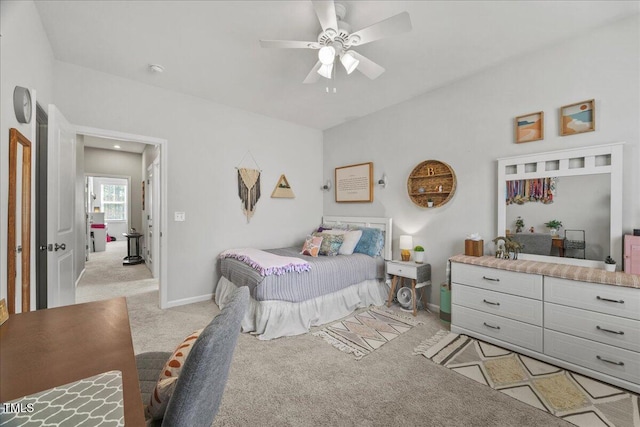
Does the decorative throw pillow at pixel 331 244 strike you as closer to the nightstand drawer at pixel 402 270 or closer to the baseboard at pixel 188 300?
the nightstand drawer at pixel 402 270

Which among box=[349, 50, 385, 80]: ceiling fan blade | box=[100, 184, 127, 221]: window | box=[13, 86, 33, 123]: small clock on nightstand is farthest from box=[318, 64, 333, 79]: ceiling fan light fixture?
box=[100, 184, 127, 221]: window

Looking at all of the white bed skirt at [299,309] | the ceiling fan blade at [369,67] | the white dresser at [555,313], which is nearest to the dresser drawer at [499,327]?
the white dresser at [555,313]

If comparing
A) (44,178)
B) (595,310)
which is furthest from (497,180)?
(44,178)

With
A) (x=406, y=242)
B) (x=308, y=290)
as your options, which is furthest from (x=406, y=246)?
(x=308, y=290)

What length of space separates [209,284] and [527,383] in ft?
11.3

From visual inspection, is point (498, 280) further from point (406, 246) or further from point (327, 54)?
point (327, 54)

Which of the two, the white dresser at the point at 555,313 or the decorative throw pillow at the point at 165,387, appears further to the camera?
the white dresser at the point at 555,313

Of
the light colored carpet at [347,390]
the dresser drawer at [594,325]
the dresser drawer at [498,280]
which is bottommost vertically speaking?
the light colored carpet at [347,390]

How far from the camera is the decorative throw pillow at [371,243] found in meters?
3.65

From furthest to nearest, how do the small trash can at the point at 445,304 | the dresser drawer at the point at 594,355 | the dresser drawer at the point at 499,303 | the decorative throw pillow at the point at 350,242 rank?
the decorative throw pillow at the point at 350,242 → the small trash can at the point at 445,304 → the dresser drawer at the point at 499,303 → the dresser drawer at the point at 594,355

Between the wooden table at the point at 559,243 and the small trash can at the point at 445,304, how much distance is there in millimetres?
985

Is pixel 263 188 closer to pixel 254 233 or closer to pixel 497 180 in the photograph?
pixel 254 233

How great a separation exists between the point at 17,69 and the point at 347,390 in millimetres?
2911

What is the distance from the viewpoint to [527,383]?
76.0 inches
